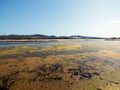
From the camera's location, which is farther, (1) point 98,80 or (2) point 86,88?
(1) point 98,80

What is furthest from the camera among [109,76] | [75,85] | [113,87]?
[109,76]

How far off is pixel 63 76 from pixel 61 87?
56.1 inches

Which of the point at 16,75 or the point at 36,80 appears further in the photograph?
the point at 16,75

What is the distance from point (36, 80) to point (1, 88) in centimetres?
150

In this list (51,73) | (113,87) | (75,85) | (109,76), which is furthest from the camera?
(51,73)

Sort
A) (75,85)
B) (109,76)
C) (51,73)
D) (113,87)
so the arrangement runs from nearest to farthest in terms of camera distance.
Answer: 1. (113,87)
2. (75,85)
3. (109,76)
4. (51,73)

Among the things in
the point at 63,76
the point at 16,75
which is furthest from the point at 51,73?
the point at 16,75

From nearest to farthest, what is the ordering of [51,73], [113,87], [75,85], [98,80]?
[113,87]
[75,85]
[98,80]
[51,73]

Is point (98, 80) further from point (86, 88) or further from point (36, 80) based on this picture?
point (36, 80)

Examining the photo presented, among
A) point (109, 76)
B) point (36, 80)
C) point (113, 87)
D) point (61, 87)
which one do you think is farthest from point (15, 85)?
point (109, 76)

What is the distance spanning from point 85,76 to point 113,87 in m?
1.76

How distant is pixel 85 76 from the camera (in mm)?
6676

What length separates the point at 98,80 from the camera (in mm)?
5953

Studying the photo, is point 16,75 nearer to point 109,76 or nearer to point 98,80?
point 98,80
